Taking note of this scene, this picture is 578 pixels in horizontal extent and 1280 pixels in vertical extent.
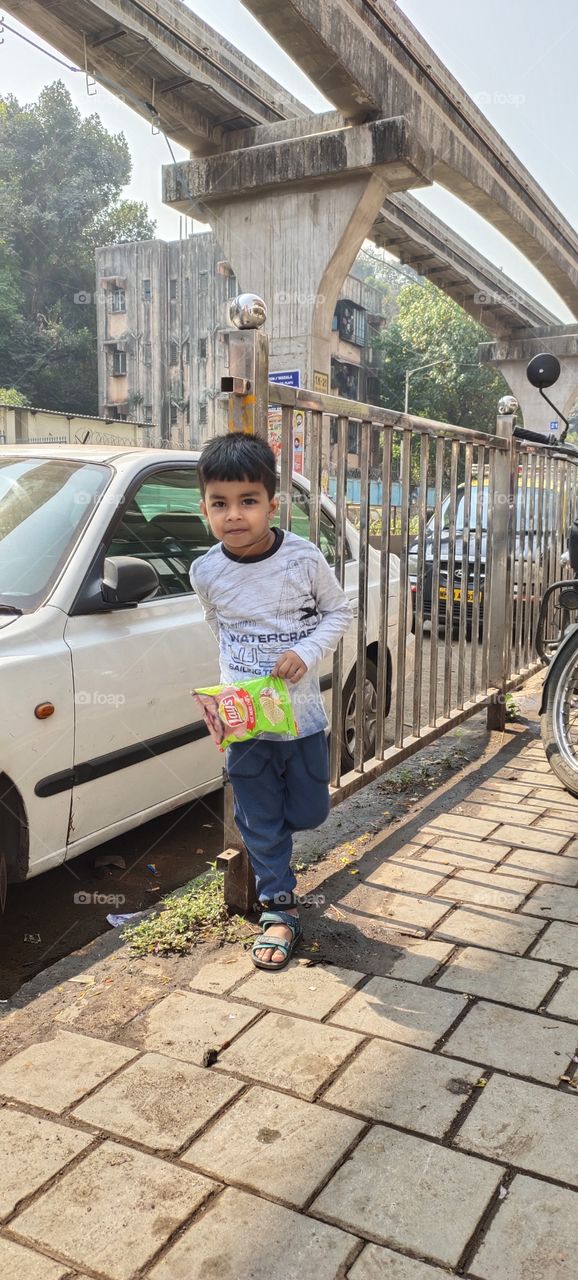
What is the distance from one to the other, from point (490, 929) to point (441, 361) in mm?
40074

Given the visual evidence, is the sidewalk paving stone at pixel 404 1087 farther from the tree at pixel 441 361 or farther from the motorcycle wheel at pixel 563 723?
the tree at pixel 441 361

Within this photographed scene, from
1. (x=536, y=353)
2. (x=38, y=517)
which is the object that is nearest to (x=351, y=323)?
(x=536, y=353)

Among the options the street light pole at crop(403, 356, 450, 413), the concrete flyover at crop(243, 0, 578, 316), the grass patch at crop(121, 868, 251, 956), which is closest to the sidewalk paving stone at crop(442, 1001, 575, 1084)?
the grass patch at crop(121, 868, 251, 956)

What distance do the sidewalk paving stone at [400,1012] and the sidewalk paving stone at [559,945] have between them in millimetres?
376

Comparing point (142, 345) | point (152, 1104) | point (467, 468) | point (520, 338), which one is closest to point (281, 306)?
point (467, 468)

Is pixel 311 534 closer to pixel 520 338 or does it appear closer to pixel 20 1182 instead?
pixel 20 1182

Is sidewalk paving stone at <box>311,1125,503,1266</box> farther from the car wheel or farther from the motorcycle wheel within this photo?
the car wheel

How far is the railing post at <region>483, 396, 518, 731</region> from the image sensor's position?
4.91 meters

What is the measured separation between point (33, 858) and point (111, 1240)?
1.39m

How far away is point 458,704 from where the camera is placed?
183 inches

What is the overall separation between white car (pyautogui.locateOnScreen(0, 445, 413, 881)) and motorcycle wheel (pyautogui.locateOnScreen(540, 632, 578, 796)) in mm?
805

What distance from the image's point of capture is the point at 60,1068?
219 centimetres

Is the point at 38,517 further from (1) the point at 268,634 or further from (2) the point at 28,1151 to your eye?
(2) the point at 28,1151

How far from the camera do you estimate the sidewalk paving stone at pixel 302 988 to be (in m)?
2.43
